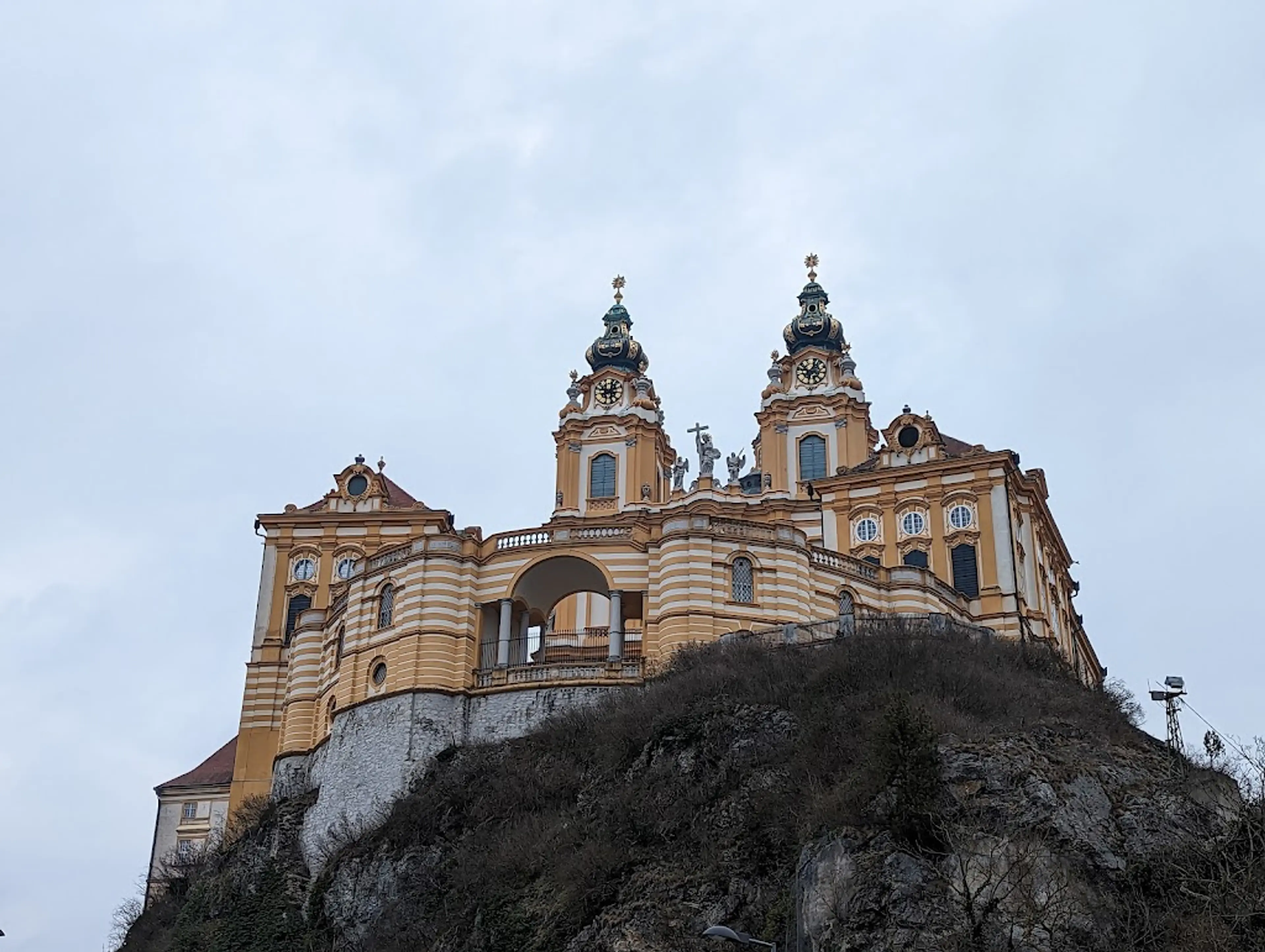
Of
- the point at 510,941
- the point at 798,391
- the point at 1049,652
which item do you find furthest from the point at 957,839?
the point at 798,391

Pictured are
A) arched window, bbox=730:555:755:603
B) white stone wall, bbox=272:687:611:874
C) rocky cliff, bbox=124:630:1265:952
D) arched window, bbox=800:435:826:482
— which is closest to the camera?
rocky cliff, bbox=124:630:1265:952

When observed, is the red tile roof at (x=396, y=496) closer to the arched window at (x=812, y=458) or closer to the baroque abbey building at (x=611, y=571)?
the baroque abbey building at (x=611, y=571)

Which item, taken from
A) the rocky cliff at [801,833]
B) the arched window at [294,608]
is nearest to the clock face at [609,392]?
the arched window at [294,608]

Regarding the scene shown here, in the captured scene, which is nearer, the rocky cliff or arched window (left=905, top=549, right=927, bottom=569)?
the rocky cliff

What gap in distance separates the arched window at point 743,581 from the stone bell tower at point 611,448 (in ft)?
72.7

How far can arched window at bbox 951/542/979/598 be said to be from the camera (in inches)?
2389

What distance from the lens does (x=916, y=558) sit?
62.4m

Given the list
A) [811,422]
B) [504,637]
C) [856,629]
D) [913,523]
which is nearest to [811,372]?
[811,422]

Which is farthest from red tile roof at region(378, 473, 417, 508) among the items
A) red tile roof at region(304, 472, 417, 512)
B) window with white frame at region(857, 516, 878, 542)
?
window with white frame at region(857, 516, 878, 542)

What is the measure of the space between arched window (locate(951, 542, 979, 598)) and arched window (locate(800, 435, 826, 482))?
11.0 metres

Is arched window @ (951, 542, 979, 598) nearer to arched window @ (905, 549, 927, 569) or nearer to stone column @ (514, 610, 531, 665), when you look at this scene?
arched window @ (905, 549, 927, 569)

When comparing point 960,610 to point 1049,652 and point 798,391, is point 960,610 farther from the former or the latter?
point 798,391

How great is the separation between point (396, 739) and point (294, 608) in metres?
20.3

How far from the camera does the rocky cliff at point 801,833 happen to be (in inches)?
1212
